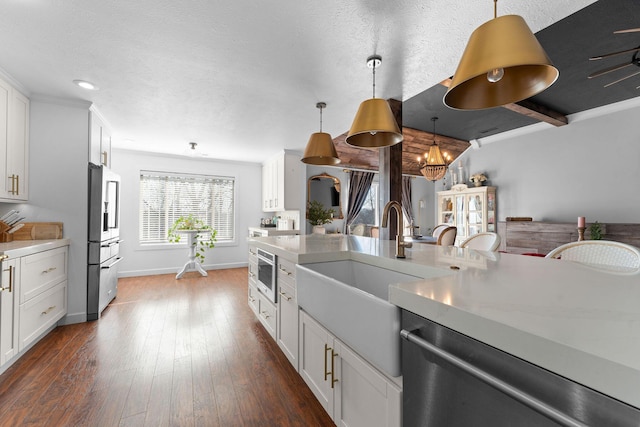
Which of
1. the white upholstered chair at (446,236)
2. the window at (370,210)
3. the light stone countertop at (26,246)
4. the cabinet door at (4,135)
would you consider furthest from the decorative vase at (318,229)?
the cabinet door at (4,135)

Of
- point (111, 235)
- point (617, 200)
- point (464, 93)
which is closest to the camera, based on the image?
point (464, 93)

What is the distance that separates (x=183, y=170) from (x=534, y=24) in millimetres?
5611

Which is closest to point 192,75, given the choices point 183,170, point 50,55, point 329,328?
point 50,55

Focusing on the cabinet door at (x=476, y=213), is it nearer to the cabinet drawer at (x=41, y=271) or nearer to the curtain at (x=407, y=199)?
the curtain at (x=407, y=199)

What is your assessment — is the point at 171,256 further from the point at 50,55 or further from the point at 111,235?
the point at 50,55

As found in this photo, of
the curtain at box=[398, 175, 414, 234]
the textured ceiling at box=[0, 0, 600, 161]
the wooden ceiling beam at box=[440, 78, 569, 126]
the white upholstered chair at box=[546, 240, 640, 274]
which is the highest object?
the wooden ceiling beam at box=[440, 78, 569, 126]

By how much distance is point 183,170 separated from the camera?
557 cm

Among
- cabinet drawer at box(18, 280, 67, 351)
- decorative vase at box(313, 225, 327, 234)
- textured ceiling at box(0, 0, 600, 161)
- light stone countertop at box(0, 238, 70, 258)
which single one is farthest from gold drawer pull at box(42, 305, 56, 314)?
decorative vase at box(313, 225, 327, 234)

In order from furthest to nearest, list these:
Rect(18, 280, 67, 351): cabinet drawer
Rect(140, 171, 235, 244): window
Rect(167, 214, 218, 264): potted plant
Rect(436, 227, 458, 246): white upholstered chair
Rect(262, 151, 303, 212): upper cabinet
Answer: Rect(140, 171, 235, 244): window, Rect(167, 214, 218, 264): potted plant, Rect(262, 151, 303, 212): upper cabinet, Rect(436, 227, 458, 246): white upholstered chair, Rect(18, 280, 67, 351): cabinet drawer

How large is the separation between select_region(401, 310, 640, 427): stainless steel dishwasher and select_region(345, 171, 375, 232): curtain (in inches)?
233

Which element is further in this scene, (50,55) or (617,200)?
(617,200)

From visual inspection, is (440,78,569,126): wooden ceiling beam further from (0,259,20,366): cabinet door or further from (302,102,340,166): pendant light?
(0,259,20,366): cabinet door

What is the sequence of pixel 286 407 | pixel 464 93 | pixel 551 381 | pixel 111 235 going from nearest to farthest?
pixel 551 381 < pixel 464 93 < pixel 286 407 < pixel 111 235

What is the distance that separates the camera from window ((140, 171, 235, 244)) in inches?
210
